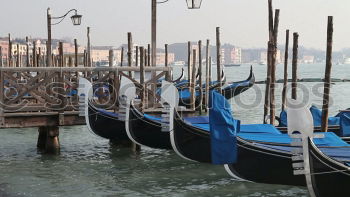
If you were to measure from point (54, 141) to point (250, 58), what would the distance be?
107 m

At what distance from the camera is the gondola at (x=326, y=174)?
4312 millimetres

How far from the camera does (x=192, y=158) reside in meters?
6.71

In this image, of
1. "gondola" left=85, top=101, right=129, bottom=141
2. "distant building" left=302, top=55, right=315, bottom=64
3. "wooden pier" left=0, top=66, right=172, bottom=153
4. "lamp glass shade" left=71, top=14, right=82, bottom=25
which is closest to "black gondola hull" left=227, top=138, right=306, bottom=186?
"gondola" left=85, top=101, right=129, bottom=141

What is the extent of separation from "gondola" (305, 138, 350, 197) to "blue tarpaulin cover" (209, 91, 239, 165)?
2.97 ft

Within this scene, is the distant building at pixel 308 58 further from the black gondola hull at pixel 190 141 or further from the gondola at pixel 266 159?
the gondola at pixel 266 159

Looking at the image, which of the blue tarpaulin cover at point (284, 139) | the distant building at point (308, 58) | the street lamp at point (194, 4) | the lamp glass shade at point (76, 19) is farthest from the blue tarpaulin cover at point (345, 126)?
the distant building at point (308, 58)

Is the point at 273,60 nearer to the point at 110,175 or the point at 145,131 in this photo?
the point at 145,131

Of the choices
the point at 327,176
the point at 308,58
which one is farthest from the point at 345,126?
the point at 308,58

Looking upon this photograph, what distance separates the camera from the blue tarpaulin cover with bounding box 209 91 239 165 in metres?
5.16

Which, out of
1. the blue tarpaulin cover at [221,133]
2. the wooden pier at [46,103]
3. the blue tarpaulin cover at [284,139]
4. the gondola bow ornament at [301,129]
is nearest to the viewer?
the gondola bow ornament at [301,129]

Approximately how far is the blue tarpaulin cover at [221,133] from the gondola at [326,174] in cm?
90

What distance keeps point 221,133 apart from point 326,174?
106 cm

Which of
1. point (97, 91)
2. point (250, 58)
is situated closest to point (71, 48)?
point (250, 58)

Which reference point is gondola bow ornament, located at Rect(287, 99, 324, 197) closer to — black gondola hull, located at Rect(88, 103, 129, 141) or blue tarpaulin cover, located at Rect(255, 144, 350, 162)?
blue tarpaulin cover, located at Rect(255, 144, 350, 162)
